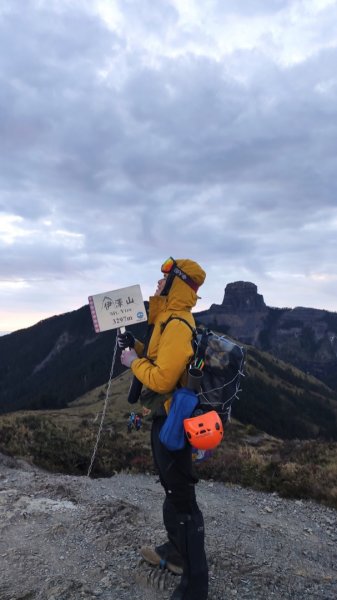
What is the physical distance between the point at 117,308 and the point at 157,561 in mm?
3481

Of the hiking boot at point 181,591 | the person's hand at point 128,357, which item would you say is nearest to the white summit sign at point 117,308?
the person's hand at point 128,357

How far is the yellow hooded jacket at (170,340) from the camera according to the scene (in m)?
4.09

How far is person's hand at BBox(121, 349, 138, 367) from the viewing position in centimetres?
462

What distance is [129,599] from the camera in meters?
4.46

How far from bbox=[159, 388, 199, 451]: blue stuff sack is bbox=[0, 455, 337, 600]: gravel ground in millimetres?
1895

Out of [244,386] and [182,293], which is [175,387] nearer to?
[182,293]

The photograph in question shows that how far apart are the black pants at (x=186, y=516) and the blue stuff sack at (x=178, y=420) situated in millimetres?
209

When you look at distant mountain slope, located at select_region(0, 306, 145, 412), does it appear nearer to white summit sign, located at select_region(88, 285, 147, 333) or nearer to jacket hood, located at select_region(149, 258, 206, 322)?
white summit sign, located at select_region(88, 285, 147, 333)

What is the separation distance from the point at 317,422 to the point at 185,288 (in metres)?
122

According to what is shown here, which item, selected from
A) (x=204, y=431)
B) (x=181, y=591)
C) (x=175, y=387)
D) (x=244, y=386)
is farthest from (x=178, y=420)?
(x=244, y=386)

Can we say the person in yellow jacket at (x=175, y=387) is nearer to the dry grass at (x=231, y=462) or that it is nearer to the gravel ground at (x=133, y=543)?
the gravel ground at (x=133, y=543)

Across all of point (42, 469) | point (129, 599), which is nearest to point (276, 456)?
point (42, 469)

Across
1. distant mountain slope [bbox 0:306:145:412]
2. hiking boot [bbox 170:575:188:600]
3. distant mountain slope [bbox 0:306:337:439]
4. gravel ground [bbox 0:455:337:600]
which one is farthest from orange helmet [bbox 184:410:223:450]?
distant mountain slope [bbox 0:306:145:412]

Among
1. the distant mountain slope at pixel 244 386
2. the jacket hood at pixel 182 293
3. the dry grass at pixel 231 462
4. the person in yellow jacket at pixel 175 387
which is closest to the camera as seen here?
the person in yellow jacket at pixel 175 387
